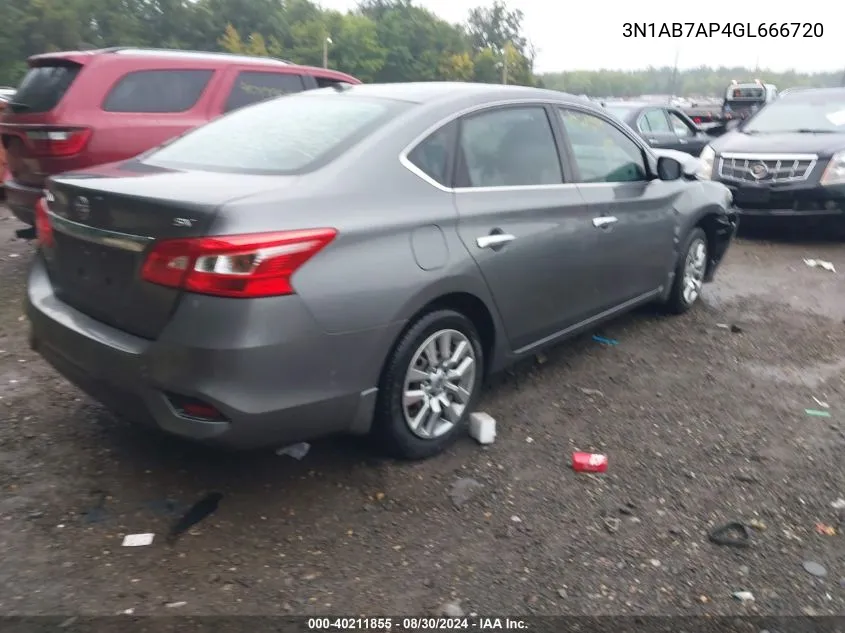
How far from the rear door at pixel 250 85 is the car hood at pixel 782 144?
5.15 metres

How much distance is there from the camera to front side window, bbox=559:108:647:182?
4.49m

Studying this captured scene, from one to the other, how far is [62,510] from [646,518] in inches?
91.9

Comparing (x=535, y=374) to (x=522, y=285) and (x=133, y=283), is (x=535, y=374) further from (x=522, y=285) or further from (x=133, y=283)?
(x=133, y=283)

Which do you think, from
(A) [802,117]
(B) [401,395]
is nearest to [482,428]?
(B) [401,395]

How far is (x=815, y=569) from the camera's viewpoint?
2.89 meters

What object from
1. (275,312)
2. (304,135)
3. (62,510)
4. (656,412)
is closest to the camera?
(275,312)

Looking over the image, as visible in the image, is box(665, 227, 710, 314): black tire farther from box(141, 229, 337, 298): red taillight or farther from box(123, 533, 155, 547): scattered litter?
box(123, 533, 155, 547): scattered litter

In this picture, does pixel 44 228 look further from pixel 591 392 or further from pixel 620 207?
pixel 620 207

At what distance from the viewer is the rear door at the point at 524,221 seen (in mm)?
3697

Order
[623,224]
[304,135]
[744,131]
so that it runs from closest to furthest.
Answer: [304,135] < [623,224] < [744,131]

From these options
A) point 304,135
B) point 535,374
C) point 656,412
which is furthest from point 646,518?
point 304,135

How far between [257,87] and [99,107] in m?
1.60

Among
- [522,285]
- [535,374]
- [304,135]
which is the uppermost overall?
[304,135]

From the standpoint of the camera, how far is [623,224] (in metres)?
4.69
